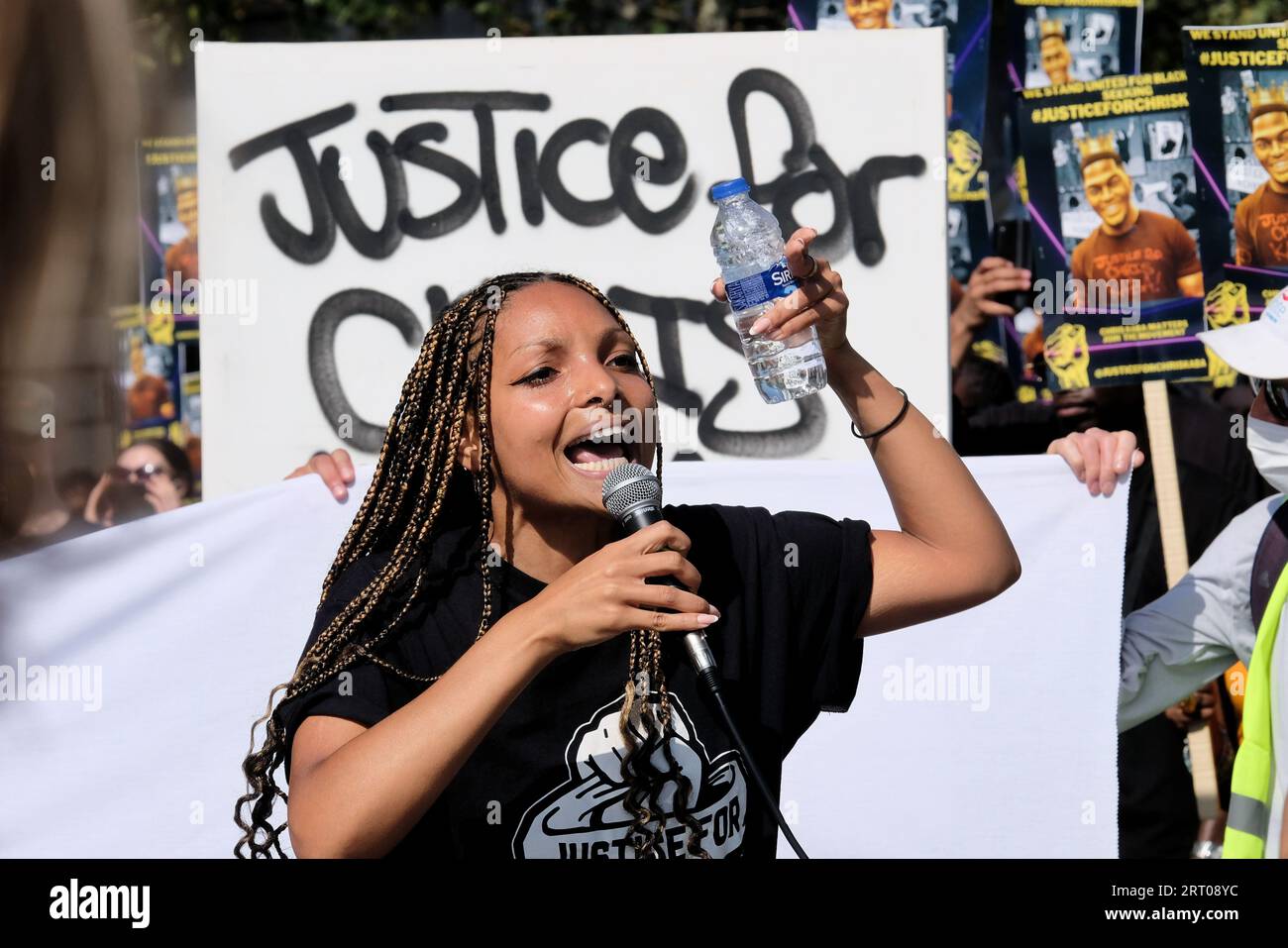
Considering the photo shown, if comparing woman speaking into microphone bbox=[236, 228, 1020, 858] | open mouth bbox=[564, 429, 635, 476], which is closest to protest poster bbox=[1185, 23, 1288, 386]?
woman speaking into microphone bbox=[236, 228, 1020, 858]

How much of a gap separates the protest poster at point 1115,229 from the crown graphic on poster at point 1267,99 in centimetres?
18

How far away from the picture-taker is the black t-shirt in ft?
7.19

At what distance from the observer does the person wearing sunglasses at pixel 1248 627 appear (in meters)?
2.91

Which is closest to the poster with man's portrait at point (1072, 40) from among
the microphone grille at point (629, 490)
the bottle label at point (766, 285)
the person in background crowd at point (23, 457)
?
the bottle label at point (766, 285)

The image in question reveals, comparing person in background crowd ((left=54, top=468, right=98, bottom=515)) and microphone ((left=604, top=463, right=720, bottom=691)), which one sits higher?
person in background crowd ((left=54, top=468, right=98, bottom=515))

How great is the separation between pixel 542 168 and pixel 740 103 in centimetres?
53

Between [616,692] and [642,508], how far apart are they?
0.35 m

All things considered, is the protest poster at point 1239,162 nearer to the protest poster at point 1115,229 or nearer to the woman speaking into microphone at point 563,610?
the protest poster at point 1115,229

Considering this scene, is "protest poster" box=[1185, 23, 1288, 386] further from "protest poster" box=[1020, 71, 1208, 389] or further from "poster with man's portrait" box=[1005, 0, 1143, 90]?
"poster with man's portrait" box=[1005, 0, 1143, 90]

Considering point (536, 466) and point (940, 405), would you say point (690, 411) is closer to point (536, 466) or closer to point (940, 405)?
point (940, 405)

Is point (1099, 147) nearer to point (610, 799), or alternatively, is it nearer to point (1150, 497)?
point (1150, 497)

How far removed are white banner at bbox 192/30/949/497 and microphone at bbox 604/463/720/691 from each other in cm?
176

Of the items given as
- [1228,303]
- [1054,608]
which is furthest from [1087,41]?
[1054,608]
